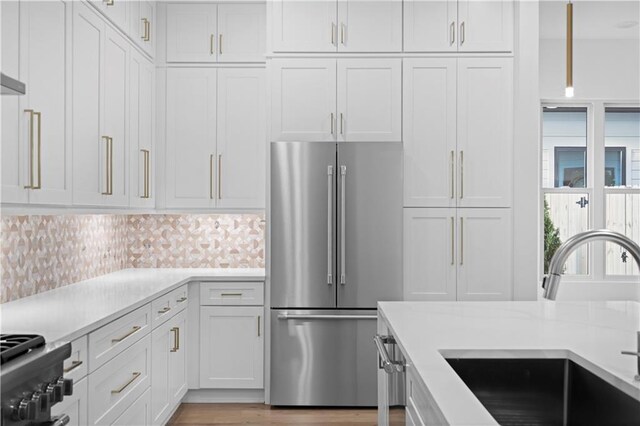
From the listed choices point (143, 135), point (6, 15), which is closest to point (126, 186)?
point (143, 135)

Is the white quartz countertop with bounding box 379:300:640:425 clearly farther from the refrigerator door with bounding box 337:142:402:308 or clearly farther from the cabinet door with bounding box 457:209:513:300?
the cabinet door with bounding box 457:209:513:300

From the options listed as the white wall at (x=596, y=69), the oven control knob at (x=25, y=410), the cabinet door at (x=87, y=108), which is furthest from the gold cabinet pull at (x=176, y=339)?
the white wall at (x=596, y=69)

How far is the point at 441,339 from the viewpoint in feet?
5.30

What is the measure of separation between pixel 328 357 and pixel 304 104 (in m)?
1.71

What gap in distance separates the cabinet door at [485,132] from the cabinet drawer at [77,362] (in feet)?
8.46

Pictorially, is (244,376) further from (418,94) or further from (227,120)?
(418,94)

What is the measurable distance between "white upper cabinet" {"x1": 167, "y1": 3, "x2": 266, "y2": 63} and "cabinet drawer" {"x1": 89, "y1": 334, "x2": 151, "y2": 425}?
7.05 feet

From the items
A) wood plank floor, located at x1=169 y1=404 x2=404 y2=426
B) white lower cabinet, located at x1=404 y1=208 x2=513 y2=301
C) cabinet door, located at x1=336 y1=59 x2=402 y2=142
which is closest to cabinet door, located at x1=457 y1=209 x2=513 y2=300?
white lower cabinet, located at x1=404 y1=208 x2=513 y2=301

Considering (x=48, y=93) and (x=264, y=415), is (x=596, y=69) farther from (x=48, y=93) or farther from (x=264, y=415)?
(x=48, y=93)

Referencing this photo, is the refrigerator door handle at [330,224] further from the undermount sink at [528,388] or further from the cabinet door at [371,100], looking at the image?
the undermount sink at [528,388]

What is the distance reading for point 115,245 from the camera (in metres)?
4.10

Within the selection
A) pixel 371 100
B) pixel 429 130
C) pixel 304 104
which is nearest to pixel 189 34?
pixel 304 104

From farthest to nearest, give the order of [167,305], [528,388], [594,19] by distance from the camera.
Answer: [594,19] < [167,305] < [528,388]

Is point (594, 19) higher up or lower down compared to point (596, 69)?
higher up
